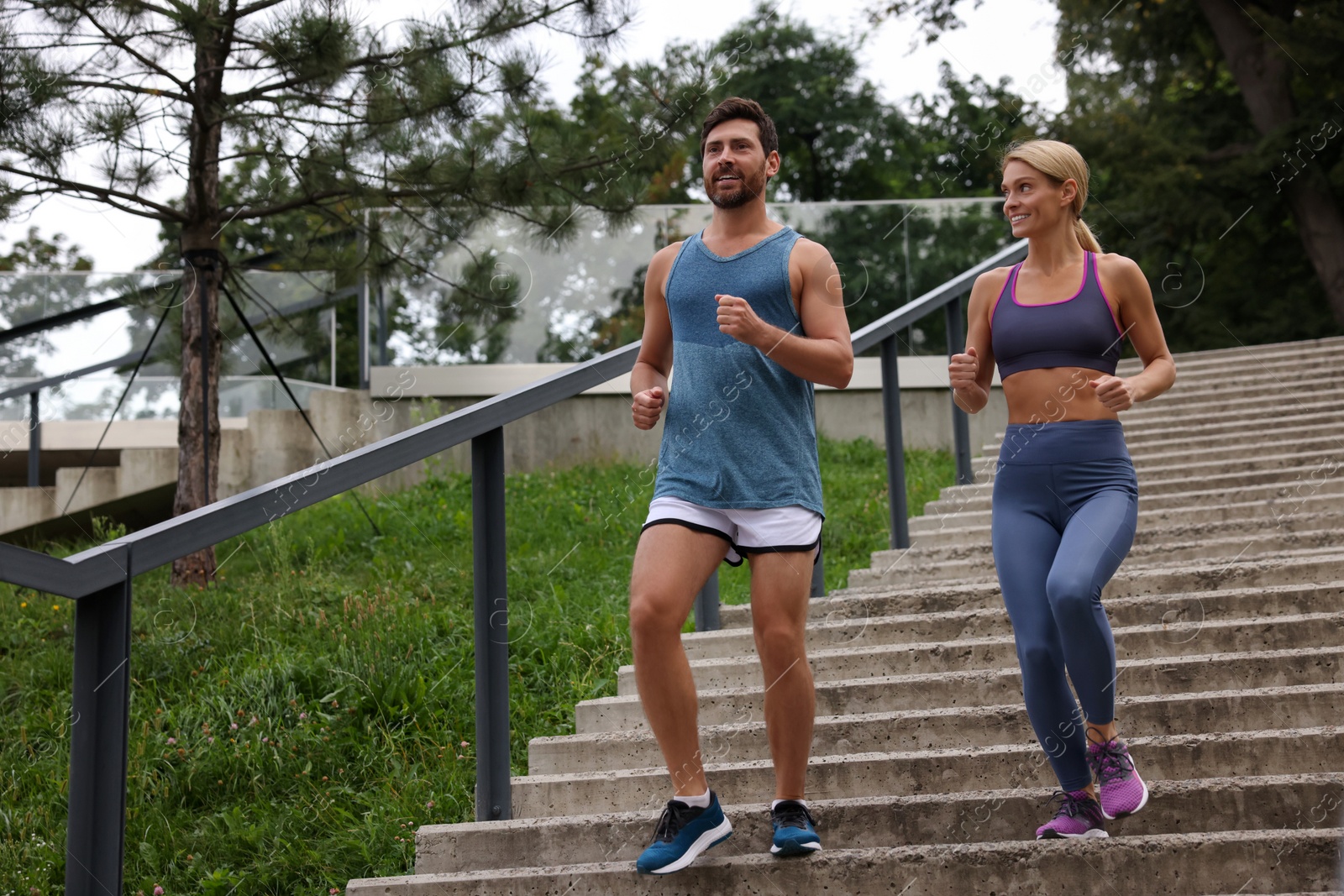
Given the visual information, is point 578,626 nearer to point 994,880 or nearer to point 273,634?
point 273,634

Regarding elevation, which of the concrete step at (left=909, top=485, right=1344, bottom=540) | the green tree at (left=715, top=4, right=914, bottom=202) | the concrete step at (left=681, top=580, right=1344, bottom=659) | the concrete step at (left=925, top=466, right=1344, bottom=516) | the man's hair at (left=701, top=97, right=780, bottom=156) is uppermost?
the green tree at (left=715, top=4, right=914, bottom=202)

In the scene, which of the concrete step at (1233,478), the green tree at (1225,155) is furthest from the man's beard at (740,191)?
the green tree at (1225,155)

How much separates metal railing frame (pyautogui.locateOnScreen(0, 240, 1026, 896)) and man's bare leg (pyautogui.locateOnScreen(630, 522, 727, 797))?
2.07ft

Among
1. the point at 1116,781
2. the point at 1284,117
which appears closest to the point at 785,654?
the point at 1116,781

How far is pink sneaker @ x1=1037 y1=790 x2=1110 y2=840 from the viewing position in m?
2.67

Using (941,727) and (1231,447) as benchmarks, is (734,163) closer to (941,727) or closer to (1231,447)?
(941,727)

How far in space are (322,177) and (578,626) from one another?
3.62m

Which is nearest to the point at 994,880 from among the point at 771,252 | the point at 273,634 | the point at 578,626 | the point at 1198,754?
the point at 1198,754

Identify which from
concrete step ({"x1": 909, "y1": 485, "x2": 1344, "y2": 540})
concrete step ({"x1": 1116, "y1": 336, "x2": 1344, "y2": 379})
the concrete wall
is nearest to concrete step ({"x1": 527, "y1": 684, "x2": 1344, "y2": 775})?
concrete step ({"x1": 909, "y1": 485, "x2": 1344, "y2": 540})

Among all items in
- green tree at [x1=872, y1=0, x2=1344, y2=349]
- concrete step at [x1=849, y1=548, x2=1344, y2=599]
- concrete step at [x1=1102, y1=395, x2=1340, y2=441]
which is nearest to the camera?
concrete step at [x1=849, y1=548, x2=1344, y2=599]

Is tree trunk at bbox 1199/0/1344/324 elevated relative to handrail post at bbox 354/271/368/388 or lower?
elevated

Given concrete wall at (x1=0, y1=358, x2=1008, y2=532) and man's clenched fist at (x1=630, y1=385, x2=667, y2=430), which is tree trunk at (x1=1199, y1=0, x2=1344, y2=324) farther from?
man's clenched fist at (x1=630, y1=385, x2=667, y2=430)

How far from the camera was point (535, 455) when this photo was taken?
10.0 metres

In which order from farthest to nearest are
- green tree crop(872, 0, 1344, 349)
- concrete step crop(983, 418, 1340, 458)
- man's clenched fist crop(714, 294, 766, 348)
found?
green tree crop(872, 0, 1344, 349), concrete step crop(983, 418, 1340, 458), man's clenched fist crop(714, 294, 766, 348)
